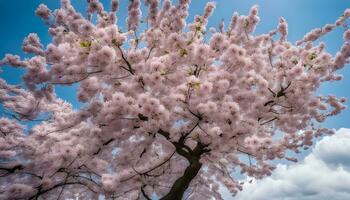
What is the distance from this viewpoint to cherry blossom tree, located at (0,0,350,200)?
7211mm

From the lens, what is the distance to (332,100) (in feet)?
34.8

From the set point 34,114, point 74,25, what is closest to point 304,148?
point 74,25

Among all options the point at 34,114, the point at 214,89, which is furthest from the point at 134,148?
the point at 34,114

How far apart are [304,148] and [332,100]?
2272mm

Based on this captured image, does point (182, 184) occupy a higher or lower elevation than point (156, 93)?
lower

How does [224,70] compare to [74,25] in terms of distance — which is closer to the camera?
[224,70]

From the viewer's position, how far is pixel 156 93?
8.02m

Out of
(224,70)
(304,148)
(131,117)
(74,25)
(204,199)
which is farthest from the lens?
(204,199)

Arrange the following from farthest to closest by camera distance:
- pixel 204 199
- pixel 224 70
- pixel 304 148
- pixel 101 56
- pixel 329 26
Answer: pixel 204 199, pixel 304 148, pixel 329 26, pixel 224 70, pixel 101 56

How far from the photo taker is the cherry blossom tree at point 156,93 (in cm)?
721

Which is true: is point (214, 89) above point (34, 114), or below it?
above

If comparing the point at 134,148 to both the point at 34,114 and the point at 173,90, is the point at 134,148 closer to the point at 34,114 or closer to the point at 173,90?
the point at 173,90

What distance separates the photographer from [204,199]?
579 inches

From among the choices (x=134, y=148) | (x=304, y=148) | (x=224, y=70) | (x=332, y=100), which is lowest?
(x=134, y=148)
